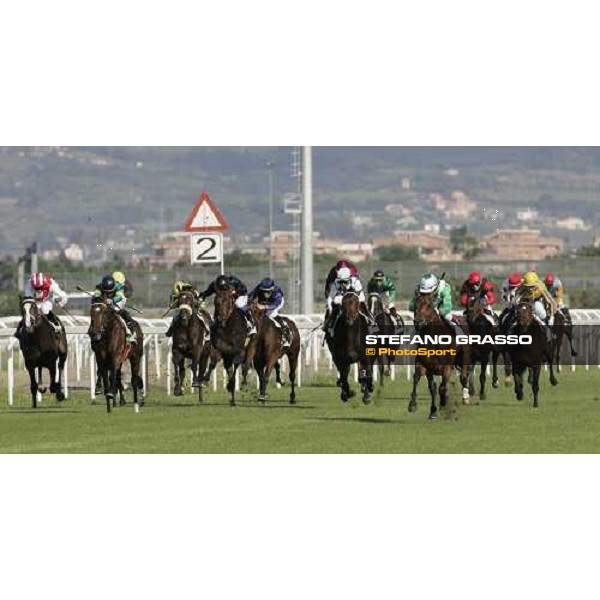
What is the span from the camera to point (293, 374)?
24.1 metres

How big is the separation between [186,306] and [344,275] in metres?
2.93

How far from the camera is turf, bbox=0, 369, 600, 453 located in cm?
1711

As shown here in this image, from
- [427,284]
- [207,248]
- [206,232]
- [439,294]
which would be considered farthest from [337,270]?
[206,232]

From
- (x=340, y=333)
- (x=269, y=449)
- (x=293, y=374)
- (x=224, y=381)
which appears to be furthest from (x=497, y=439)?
(x=224, y=381)

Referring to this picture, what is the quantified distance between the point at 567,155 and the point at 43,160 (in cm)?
5335

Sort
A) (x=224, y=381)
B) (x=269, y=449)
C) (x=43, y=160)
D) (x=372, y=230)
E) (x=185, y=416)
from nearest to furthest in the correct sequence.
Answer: (x=269, y=449)
(x=185, y=416)
(x=224, y=381)
(x=372, y=230)
(x=43, y=160)

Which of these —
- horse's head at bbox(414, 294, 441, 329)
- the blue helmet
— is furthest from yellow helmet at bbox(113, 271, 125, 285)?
horse's head at bbox(414, 294, 441, 329)

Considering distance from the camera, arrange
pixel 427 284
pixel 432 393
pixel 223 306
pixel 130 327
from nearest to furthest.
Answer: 1. pixel 427 284
2. pixel 432 393
3. pixel 130 327
4. pixel 223 306

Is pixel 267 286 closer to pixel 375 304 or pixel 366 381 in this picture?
pixel 375 304

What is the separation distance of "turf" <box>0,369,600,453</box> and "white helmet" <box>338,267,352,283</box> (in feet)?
5.09

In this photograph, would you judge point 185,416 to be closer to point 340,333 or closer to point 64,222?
point 340,333

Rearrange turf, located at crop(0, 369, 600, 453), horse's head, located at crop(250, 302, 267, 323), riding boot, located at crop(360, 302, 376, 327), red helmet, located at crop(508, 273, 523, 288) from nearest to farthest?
turf, located at crop(0, 369, 600, 453), riding boot, located at crop(360, 302, 376, 327), horse's head, located at crop(250, 302, 267, 323), red helmet, located at crop(508, 273, 523, 288)

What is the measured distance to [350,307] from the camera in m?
22.0

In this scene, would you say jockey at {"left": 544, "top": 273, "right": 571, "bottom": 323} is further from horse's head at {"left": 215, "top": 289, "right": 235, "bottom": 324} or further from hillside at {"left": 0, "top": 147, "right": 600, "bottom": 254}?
hillside at {"left": 0, "top": 147, "right": 600, "bottom": 254}
